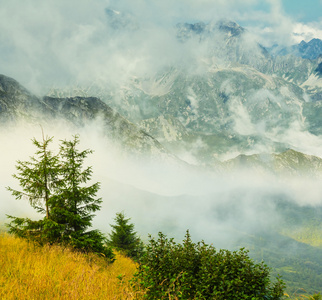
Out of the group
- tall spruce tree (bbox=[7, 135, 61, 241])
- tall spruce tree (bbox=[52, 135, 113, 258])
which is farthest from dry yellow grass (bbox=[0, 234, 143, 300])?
tall spruce tree (bbox=[52, 135, 113, 258])

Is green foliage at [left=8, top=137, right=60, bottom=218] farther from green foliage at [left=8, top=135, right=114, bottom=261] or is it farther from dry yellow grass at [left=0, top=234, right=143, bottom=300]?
dry yellow grass at [left=0, top=234, right=143, bottom=300]

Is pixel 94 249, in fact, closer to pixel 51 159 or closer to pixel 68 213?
pixel 68 213

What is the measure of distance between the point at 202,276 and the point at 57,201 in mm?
10047

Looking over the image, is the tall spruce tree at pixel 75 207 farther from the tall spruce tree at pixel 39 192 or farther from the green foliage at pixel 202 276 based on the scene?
the green foliage at pixel 202 276

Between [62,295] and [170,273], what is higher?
[170,273]

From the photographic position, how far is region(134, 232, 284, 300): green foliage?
6.04 metres

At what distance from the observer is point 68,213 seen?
13.5 m

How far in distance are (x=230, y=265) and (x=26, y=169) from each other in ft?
37.6

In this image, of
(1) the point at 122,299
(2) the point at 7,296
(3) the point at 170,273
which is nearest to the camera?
(2) the point at 7,296

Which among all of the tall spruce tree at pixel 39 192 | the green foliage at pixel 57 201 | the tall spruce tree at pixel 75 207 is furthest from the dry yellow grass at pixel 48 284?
the tall spruce tree at pixel 75 207

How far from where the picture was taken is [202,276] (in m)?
6.59

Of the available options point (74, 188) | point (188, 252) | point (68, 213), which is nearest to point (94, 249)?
point (68, 213)

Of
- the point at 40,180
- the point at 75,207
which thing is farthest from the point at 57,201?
the point at 40,180

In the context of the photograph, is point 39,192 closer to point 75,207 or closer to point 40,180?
point 40,180
